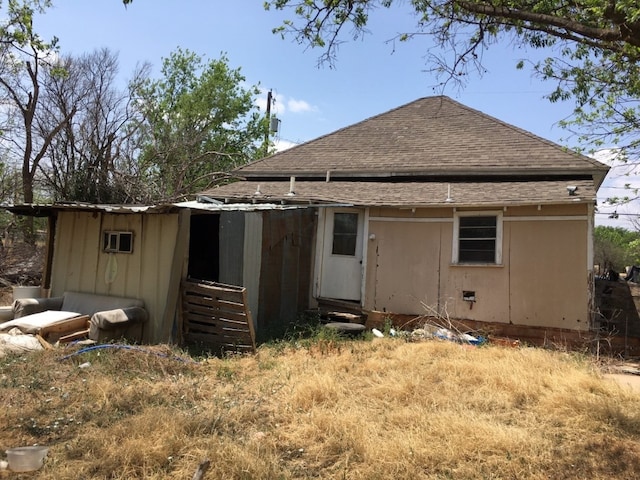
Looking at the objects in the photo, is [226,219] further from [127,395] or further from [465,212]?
[465,212]

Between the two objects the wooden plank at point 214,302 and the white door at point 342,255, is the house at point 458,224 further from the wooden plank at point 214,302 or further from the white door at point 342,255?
the wooden plank at point 214,302

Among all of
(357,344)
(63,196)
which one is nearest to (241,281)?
(357,344)

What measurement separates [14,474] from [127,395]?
5.23ft

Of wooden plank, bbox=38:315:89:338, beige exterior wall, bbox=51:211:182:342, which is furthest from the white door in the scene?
wooden plank, bbox=38:315:89:338

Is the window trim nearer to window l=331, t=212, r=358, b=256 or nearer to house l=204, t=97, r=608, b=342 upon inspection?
house l=204, t=97, r=608, b=342

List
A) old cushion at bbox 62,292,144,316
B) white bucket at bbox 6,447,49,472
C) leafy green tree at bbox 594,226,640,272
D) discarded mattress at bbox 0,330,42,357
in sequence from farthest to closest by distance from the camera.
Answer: leafy green tree at bbox 594,226,640,272, old cushion at bbox 62,292,144,316, discarded mattress at bbox 0,330,42,357, white bucket at bbox 6,447,49,472

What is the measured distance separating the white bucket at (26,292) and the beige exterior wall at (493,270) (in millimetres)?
7049

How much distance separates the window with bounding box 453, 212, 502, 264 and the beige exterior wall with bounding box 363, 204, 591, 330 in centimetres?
14

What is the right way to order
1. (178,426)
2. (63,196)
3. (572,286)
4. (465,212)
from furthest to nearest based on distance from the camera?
(63,196) < (465,212) < (572,286) < (178,426)

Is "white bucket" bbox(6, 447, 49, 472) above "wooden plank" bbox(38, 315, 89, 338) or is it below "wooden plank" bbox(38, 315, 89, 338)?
below

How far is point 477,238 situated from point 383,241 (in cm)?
205

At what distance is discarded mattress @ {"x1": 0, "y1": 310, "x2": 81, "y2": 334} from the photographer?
7.09 meters

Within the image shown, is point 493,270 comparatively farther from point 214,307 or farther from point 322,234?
point 214,307

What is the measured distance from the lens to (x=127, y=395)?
5039mm
